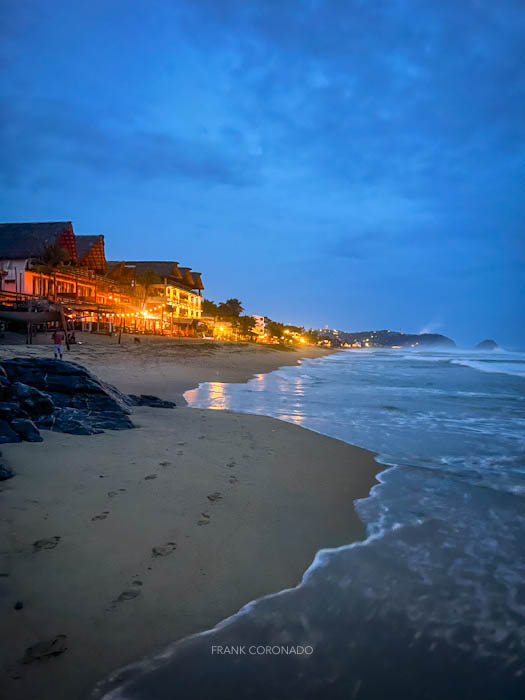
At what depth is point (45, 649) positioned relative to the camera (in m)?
2.21

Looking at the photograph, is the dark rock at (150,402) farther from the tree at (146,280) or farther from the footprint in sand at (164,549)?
the tree at (146,280)

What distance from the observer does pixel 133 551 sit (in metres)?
3.24

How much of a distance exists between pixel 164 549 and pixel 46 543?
106cm

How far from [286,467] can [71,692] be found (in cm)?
422

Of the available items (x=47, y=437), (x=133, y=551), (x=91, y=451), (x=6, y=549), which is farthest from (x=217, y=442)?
(x=6, y=549)

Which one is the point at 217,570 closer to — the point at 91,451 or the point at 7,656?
the point at 7,656

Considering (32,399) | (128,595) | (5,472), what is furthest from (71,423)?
(128,595)

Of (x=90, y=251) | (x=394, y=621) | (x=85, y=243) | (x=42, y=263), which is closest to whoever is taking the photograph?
(x=394, y=621)

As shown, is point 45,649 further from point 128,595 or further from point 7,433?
point 7,433

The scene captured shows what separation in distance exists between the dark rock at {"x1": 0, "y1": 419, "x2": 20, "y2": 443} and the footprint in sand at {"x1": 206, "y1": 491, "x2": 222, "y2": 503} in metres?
3.37

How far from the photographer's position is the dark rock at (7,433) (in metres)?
5.43

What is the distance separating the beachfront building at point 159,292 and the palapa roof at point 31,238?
14655 millimetres

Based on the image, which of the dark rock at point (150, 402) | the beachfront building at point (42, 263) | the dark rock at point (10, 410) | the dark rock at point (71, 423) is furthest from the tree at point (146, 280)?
the dark rock at point (10, 410)

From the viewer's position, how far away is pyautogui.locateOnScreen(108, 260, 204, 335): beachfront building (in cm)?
5256
